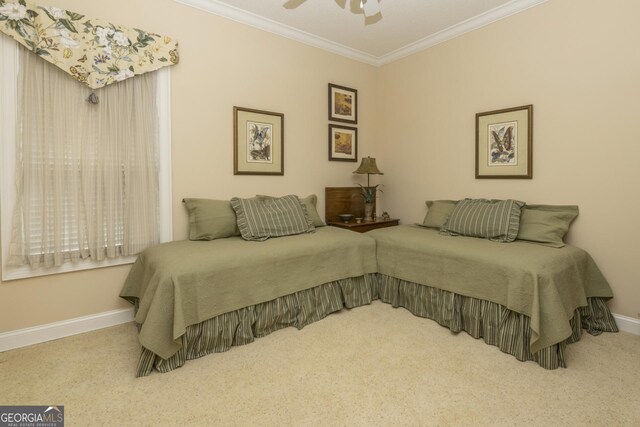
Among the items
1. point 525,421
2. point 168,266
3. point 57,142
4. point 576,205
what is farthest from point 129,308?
point 576,205

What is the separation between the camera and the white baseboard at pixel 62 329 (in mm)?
2252

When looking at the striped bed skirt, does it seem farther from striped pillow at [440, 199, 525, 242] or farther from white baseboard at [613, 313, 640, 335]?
striped pillow at [440, 199, 525, 242]

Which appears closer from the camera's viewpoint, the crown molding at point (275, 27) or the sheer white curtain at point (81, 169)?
the sheer white curtain at point (81, 169)

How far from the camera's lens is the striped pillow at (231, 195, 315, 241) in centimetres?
279

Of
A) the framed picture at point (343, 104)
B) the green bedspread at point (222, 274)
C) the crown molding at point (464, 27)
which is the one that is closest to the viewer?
the green bedspread at point (222, 274)

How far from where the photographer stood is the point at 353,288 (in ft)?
9.77

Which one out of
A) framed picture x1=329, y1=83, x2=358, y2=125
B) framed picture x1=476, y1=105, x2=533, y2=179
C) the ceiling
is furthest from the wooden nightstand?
the ceiling

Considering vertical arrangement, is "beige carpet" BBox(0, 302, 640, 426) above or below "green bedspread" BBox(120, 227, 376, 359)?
below

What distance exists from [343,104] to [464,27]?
4.68ft

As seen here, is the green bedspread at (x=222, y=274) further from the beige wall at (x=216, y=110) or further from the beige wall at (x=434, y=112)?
the beige wall at (x=434, y=112)

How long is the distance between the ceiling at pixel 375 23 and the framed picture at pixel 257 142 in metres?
0.87

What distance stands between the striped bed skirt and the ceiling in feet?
7.43

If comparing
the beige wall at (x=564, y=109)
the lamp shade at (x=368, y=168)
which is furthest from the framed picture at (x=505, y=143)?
the lamp shade at (x=368, y=168)

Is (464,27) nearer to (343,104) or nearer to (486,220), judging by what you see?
(343,104)
